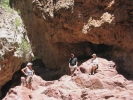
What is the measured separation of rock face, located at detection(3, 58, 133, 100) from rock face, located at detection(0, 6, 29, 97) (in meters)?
1.01

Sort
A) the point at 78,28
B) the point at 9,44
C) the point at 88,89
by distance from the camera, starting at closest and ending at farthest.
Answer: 1. the point at 9,44
2. the point at 88,89
3. the point at 78,28

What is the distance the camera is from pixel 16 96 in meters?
12.1

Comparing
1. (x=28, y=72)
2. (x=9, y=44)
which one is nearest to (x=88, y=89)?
(x=28, y=72)

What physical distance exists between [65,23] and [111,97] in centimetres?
679

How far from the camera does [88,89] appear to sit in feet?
40.4

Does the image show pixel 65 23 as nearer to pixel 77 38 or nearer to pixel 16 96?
pixel 77 38

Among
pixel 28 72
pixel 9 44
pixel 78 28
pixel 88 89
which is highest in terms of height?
pixel 78 28

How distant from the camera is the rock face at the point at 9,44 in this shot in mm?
11836

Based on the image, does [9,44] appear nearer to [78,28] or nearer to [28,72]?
[28,72]

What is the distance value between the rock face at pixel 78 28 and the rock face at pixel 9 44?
3850 mm

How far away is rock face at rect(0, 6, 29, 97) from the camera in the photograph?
38.8 ft

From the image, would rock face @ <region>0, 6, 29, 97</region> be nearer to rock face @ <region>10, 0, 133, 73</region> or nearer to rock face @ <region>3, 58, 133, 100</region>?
rock face @ <region>3, 58, 133, 100</region>

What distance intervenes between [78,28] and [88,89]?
196 inches

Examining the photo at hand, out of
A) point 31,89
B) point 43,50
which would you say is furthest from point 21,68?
point 43,50
